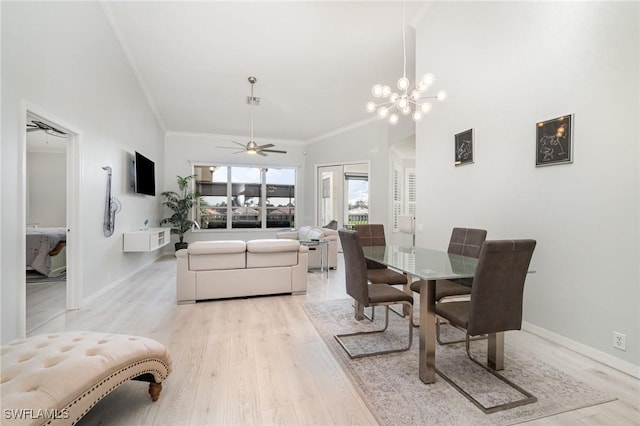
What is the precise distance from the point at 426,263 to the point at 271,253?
2193 mm

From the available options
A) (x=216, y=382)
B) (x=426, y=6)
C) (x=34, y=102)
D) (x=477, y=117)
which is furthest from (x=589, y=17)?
(x=34, y=102)

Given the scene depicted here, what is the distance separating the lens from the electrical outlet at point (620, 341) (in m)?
2.18

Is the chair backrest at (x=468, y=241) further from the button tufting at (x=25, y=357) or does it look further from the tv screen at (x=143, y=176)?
the tv screen at (x=143, y=176)

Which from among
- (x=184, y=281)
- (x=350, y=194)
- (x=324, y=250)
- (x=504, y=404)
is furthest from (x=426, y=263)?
(x=350, y=194)

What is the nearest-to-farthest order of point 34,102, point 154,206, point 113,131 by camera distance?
point 34,102, point 113,131, point 154,206

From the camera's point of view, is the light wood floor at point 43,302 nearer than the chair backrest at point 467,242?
No

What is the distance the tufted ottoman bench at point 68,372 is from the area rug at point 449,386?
140 cm

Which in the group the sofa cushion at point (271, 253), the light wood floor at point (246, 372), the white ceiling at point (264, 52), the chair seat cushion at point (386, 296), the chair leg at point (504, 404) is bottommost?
the light wood floor at point (246, 372)

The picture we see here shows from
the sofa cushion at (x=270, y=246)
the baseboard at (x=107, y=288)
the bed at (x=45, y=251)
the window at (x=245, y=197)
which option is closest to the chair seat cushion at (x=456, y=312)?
the sofa cushion at (x=270, y=246)

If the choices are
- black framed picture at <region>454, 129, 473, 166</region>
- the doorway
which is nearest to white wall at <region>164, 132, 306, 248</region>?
the doorway

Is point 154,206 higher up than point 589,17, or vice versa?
point 589,17

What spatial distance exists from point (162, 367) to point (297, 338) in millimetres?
1215

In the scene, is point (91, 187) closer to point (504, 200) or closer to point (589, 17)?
point (504, 200)

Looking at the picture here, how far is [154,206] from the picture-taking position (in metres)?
7.03
